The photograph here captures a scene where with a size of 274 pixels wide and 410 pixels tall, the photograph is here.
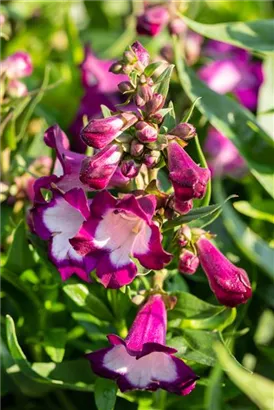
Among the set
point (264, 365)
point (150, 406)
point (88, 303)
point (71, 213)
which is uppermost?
point (71, 213)

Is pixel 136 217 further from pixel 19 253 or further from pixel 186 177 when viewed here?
pixel 19 253

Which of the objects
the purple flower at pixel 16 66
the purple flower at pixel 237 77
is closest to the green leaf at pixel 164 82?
the purple flower at pixel 16 66

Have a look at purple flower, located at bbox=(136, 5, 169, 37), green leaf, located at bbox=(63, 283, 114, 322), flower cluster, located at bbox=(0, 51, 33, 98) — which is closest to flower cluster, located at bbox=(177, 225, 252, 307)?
green leaf, located at bbox=(63, 283, 114, 322)

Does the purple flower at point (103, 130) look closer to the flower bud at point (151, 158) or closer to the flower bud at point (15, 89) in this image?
the flower bud at point (151, 158)

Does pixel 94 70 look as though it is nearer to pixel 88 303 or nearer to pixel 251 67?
pixel 251 67

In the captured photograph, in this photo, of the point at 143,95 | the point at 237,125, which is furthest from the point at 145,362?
the point at 237,125

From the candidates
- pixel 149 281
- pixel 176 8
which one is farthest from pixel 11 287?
pixel 176 8

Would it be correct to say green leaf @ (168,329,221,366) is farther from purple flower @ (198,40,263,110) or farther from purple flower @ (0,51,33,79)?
purple flower @ (198,40,263,110)
